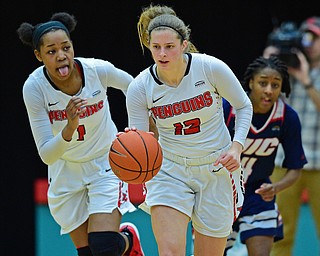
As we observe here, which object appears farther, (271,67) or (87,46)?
(87,46)

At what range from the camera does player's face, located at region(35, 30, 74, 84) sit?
19.8 ft

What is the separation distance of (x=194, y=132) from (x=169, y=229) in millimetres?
643

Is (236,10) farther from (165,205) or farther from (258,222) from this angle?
(165,205)

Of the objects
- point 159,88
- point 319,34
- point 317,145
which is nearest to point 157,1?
point 319,34

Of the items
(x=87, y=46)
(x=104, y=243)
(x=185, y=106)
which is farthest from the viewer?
(x=87, y=46)

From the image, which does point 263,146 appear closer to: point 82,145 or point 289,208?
point 289,208

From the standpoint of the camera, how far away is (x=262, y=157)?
6590 mm

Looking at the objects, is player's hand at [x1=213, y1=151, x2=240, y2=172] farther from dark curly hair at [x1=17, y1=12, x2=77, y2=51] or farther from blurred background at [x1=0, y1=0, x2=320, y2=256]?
blurred background at [x1=0, y1=0, x2=320, y2=256]

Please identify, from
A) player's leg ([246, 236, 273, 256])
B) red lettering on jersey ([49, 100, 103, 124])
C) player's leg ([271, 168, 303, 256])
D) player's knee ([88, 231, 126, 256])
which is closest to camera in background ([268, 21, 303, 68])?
player's leg ([271, 168, 303, 256])

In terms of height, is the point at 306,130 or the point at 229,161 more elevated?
the point at 306,130

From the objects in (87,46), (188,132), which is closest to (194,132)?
(188,132)

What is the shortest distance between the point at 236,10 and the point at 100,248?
4.07 m

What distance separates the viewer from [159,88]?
577 centimetres

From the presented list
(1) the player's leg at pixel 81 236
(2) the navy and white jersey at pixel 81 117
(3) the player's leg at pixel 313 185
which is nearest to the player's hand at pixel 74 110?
(2) the navy and white jersey at pixel 81 117
